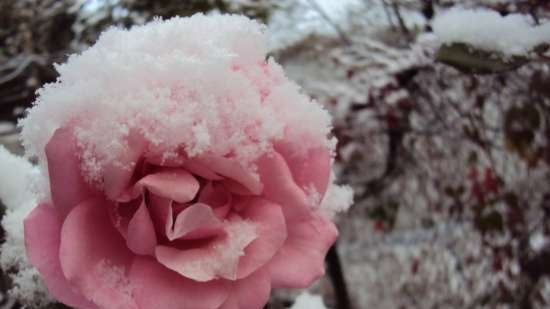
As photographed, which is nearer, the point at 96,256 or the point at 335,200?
the point at 96,256

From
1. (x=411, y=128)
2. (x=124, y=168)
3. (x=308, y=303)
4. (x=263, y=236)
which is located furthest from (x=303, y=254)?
(x=411, y=128)

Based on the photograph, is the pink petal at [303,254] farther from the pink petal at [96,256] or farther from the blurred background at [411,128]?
the blurred background at [411,128]

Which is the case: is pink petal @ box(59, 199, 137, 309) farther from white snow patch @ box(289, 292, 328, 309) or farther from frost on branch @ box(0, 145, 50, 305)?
white snow patch @ box(289, 292, 328, 309)

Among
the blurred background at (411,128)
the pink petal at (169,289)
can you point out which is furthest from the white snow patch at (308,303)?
the blurred background at (411,128)

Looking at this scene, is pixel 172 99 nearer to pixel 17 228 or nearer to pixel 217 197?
pixel 217 197

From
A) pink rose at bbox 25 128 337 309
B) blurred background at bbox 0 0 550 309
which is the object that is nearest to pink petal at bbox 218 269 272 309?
pink rose at bbox 25 128 337 309

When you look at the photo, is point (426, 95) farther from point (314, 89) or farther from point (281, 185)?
point (281, 185)
